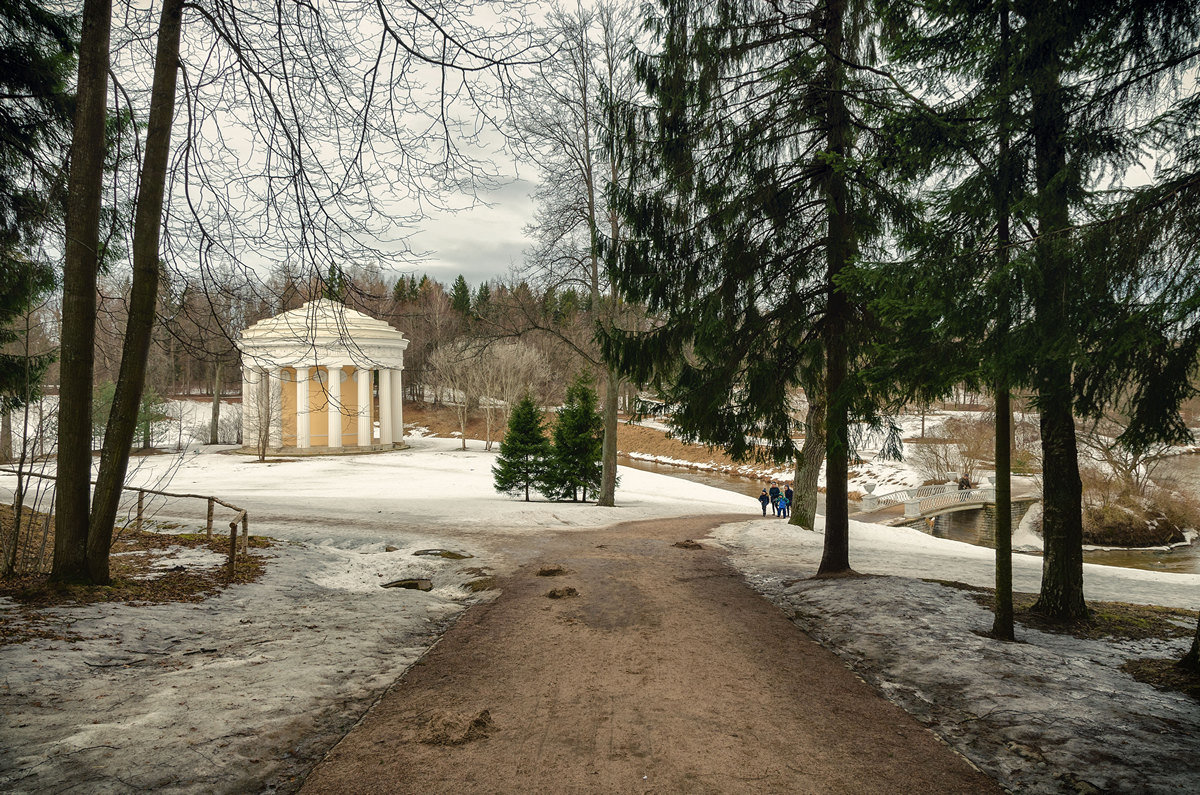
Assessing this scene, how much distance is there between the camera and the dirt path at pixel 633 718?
3.66 meters

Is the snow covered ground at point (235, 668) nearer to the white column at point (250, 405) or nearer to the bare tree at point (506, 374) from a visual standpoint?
the white column at point (250, 405)

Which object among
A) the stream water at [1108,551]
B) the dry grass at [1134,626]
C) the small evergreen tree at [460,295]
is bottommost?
the stream water at [1108,551]

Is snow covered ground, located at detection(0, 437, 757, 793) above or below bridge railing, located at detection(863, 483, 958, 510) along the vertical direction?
above

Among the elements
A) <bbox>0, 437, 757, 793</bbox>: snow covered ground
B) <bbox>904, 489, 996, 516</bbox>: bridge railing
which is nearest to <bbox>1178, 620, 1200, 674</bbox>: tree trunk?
<bbox>0, 437, 757, 793</bbox>: snow covered ground

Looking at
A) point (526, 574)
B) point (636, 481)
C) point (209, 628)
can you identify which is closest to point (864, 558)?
point (526, 574)

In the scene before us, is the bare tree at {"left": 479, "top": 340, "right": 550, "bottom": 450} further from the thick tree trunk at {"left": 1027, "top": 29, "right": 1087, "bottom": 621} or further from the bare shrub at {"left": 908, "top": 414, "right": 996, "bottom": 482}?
the thick tree trunk at {"left": 1027, "top": 29, "right": 1087, "bottom": 621}

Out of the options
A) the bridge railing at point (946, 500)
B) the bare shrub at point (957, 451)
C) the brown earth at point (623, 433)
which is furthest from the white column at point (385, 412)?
the bare shrub at point (957, 451)

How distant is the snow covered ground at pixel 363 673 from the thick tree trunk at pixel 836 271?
806mm

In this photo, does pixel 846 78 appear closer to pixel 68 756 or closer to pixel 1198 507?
pixel 68 756

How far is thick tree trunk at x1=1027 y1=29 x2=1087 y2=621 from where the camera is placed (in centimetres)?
447

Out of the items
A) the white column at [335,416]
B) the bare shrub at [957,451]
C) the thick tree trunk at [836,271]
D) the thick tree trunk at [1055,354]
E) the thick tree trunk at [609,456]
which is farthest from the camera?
the white column at [335,416]

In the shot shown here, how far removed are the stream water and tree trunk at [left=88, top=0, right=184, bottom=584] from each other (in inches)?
750

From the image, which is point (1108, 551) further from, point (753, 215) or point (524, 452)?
point (753, 215)

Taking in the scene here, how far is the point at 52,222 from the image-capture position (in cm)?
673
